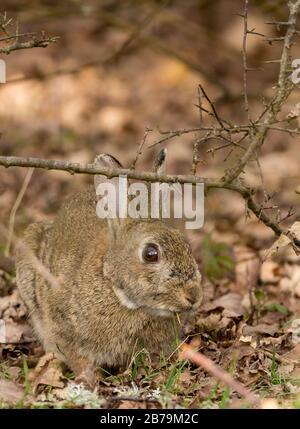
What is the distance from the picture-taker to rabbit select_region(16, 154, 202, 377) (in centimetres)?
578

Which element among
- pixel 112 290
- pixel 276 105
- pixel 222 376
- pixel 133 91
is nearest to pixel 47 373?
pixel 112 290

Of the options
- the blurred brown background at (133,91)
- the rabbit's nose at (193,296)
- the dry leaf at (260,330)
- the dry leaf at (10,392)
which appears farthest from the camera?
the blurred brown background at (133,91)

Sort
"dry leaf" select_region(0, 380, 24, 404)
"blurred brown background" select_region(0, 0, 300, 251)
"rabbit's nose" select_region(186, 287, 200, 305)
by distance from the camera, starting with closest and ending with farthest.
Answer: "dry leaf" select_region(0, 380, 24, 404), "rabbit's nose" select_region(186, 287, 200, 305), "blurred brown background" select_region(0, 0, 300, 251)

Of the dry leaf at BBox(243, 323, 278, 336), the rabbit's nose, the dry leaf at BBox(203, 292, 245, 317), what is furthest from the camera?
the dry leaf at BBox(203, 292, 245, 317)

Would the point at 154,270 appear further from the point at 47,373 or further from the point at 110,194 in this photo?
the point at 47,373

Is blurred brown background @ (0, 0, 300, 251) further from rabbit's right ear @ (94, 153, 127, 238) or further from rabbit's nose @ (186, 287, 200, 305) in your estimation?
rabbit's nose @ (186, 287, 200, 305)

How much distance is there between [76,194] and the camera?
7363 mm

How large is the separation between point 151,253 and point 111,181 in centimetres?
75


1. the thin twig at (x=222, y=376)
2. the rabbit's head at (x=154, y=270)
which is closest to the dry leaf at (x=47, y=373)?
the rabbit's head at (x=154, y=270)

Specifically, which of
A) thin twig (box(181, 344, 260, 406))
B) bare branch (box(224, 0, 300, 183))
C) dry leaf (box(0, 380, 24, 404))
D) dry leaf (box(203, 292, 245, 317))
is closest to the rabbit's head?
thin twig (box(181, 344, 260, 406))

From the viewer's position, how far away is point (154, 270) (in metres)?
5.79

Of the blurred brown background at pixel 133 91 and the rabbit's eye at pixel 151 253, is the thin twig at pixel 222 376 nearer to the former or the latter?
the rabbit's eye at pixel 151 253

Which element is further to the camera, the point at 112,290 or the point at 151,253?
the point at 112,290

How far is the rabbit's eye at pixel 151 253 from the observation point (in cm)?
581
